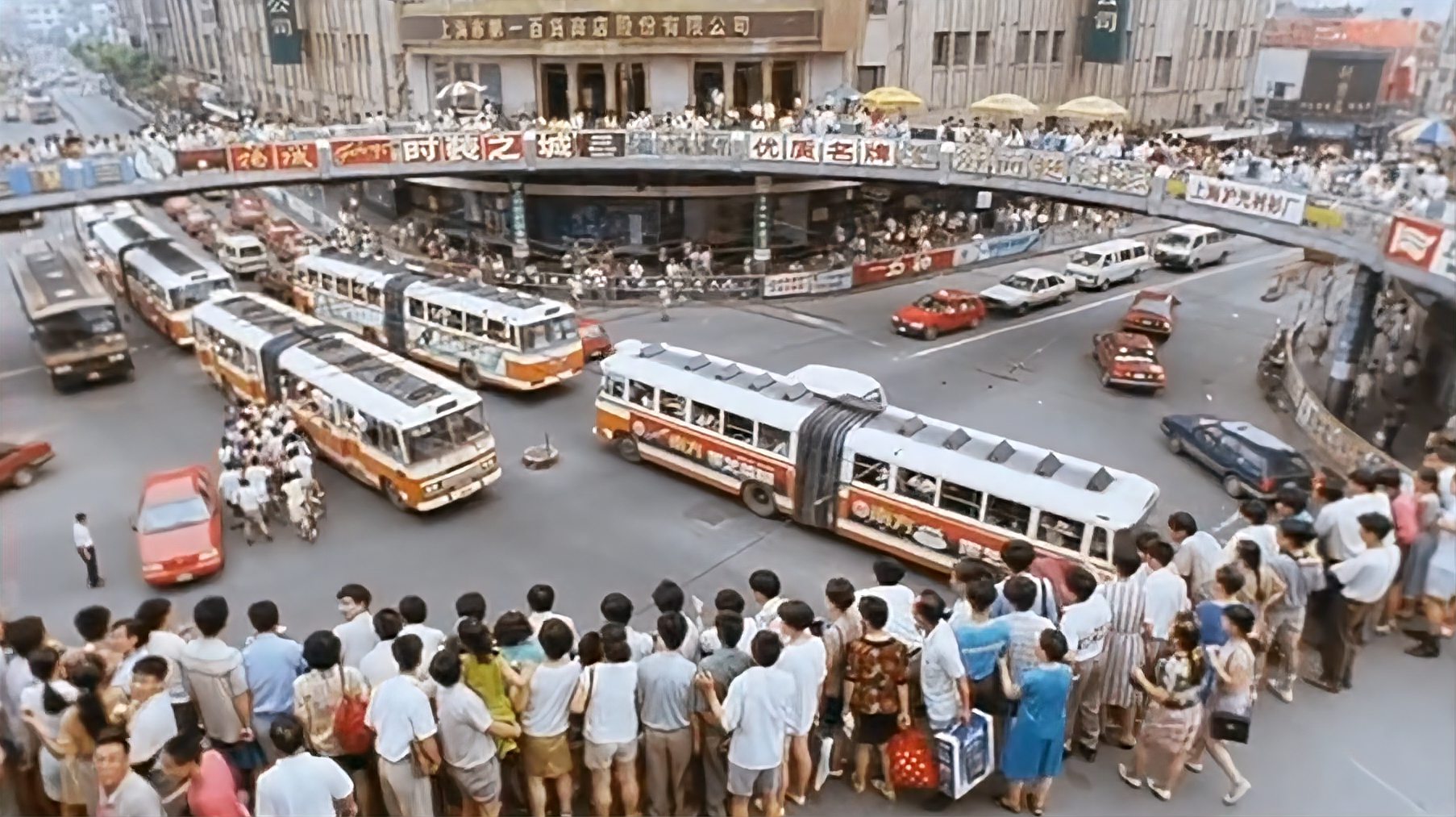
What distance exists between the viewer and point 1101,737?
9.52 m

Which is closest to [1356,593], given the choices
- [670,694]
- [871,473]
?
[670,694]

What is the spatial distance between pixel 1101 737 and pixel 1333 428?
15236 millimetres

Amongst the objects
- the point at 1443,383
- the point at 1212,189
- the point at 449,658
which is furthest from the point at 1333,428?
the point at 449,658

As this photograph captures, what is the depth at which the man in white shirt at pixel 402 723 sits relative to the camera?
7.41 metres

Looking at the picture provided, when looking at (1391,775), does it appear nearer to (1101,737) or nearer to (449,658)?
(1101,737)

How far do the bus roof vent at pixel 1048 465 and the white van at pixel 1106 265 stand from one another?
20877 mm

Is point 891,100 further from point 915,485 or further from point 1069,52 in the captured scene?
point 915,485

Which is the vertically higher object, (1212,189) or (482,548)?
(1212,189)

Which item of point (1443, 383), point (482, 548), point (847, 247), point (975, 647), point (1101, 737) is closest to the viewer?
point (975, 647)

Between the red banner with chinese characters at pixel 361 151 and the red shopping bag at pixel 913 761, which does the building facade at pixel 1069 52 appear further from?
the red shopping bag at pixel 913 761

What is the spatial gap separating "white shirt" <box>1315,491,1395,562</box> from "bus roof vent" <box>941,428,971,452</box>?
6848mm

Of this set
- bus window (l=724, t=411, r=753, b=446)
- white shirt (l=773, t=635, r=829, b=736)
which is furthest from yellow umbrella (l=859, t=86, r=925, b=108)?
white shirt (l=773, t=635, r=829, b=736)

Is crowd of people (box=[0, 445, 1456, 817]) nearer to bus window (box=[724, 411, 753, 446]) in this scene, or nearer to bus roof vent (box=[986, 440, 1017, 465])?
bus roof vent (box=[986, 440, 1017, 465])

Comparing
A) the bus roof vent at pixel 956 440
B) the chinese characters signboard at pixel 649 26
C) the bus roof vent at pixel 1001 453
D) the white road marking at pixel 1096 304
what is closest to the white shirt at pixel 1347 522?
the bus roof vent at pixel 1001 453
